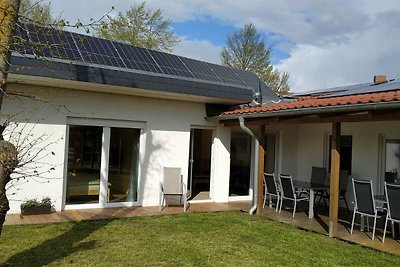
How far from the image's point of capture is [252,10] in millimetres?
15398

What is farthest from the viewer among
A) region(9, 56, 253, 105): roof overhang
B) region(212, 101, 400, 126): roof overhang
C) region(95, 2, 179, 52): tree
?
region(95, 2, 179, 52): tree

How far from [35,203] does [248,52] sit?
23.8 meters

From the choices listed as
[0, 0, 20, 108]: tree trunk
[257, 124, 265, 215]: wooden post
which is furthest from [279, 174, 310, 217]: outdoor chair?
[0, 0, 20, 108]: tree trunk

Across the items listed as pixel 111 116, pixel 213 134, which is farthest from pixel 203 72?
pixel 111 116

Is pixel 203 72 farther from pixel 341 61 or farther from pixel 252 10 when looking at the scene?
pixel 341 61

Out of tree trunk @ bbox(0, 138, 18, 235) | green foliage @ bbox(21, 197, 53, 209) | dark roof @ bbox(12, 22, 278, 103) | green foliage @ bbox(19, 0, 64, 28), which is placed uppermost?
dark roof @ bbox(12, 22, 278, 103)

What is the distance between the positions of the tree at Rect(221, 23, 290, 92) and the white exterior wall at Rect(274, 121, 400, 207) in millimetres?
17163

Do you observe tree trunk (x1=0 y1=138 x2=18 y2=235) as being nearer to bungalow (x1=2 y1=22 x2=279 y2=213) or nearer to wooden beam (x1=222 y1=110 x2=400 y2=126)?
bungalow (x1=2 y1=22 x2=279 y2=213)

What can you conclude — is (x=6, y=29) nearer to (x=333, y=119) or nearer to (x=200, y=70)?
(x=333, y=119)

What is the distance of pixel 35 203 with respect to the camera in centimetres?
863

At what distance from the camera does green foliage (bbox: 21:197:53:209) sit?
27.9 ft

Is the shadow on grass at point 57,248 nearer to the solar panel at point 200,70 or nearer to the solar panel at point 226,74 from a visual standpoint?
the solar panel at point 200,70

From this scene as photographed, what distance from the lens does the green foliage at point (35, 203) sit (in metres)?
8.49

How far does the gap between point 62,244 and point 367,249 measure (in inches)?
217
